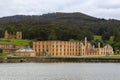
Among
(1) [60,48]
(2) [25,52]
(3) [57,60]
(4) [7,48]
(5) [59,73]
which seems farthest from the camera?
(4) [7,48]

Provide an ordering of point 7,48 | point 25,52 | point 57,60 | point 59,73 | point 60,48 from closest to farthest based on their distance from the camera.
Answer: point 59,73
point 57,60
point 25,52
point 60,48
point 7,48

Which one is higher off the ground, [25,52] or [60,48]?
[60,48]

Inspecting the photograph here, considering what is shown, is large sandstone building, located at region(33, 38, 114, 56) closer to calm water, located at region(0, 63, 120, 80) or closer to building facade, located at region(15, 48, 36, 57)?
building facade, located at region(15, 48, 36, 57)

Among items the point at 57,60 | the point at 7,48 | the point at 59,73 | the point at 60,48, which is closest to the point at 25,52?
the point at 7,48

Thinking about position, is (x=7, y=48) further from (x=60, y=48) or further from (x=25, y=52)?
(x=60, y=48)

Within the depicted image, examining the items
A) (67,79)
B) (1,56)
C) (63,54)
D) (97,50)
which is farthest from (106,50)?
(67,79)

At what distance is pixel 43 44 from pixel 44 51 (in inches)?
140

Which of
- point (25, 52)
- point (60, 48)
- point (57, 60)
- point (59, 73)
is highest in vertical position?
point (60, 48)

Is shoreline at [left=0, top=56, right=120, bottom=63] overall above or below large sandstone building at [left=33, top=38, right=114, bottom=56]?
below

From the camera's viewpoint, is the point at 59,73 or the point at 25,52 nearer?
the point at 59,73

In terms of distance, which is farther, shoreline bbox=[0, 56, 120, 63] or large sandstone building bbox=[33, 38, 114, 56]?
large sandstone building bbox=[33, 38, 114, 56]

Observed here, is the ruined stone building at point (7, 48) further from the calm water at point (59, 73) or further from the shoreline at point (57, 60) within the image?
the calm water at point (59, 73)

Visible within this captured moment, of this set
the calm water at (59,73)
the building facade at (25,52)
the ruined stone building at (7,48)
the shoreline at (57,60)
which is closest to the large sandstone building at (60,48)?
the building facade at (25,52)

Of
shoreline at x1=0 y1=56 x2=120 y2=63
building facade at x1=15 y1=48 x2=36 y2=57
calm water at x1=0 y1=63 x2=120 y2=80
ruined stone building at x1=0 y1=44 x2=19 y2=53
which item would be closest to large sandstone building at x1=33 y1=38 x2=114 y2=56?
building facade at x1=15 y1=48 x2=36 y2=57
